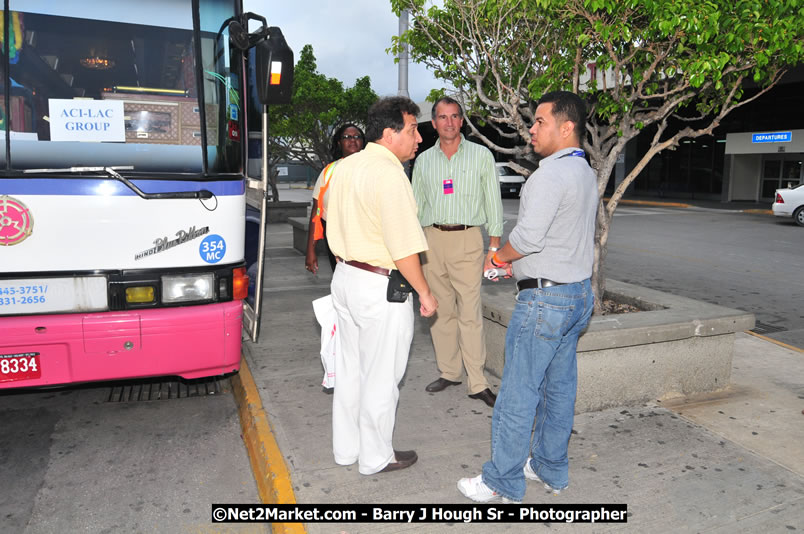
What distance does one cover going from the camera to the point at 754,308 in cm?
809

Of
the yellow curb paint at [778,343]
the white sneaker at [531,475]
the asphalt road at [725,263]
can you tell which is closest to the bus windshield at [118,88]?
the white sneaker at [531,475]

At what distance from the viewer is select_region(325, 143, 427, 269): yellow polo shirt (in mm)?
3119

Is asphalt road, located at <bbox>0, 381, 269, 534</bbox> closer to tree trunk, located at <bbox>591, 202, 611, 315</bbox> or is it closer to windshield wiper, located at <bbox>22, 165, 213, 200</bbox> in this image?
windshield wiper, located at <bbox>22, 165, 213, 200</bbox>

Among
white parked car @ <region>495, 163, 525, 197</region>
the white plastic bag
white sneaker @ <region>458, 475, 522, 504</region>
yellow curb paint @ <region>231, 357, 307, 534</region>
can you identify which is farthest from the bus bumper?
white parked car @ <region>495, 163, 525, 197</region>

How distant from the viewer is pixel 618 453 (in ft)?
12.5

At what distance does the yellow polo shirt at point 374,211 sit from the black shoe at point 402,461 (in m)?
1.14

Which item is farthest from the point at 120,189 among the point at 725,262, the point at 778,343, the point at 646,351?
the point at 725,262

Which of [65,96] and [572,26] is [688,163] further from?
[65,96]

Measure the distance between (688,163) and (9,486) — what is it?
33.8 meters

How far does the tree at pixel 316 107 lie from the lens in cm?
1823

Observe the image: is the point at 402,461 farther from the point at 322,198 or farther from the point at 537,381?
the point at 322,198

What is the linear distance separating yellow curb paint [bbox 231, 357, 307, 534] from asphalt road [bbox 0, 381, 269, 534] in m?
0.08

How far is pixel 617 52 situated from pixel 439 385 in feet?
11.5

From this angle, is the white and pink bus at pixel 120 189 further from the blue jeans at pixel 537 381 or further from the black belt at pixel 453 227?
the blue jeans at pixel 537 381
